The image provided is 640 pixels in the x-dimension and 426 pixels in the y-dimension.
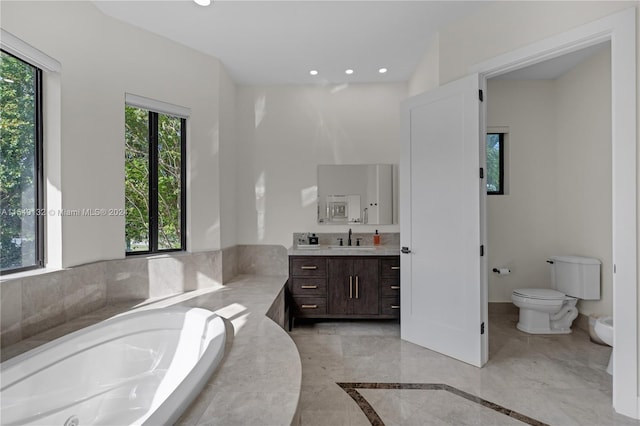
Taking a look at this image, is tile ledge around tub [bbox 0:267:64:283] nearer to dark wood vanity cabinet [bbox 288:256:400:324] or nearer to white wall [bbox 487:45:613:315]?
dark wood vanity cabinet [bbox 288:256:400:324]

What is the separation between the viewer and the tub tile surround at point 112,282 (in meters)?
1.81

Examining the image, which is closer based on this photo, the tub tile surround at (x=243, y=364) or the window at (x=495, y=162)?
the tub tile surround at (x=243, y=364)

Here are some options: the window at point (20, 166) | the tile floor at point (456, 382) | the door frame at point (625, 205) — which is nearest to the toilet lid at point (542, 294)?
the tile floor at point (456, 382)

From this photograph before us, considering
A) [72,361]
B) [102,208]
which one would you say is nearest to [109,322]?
[72,361]

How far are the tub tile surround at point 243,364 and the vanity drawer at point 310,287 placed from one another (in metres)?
0.50

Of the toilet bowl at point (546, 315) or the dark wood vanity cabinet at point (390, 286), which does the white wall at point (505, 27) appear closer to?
the dark wood vanity cabinet at point (390, 286)

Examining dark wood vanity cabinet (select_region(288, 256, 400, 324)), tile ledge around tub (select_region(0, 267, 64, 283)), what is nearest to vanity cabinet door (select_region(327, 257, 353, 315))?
dark wood vanity cabinet (select_region(288, 256, 400, 324))

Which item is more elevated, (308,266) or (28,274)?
(28,274)

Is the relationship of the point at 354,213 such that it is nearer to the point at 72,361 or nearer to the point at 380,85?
the point at 380,85

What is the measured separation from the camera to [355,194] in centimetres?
372

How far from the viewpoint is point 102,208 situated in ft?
8.05

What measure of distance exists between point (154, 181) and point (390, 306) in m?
2.68

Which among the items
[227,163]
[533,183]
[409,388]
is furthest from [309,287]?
[533,183]

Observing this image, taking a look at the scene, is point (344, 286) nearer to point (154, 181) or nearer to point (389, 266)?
point (389, 266)
